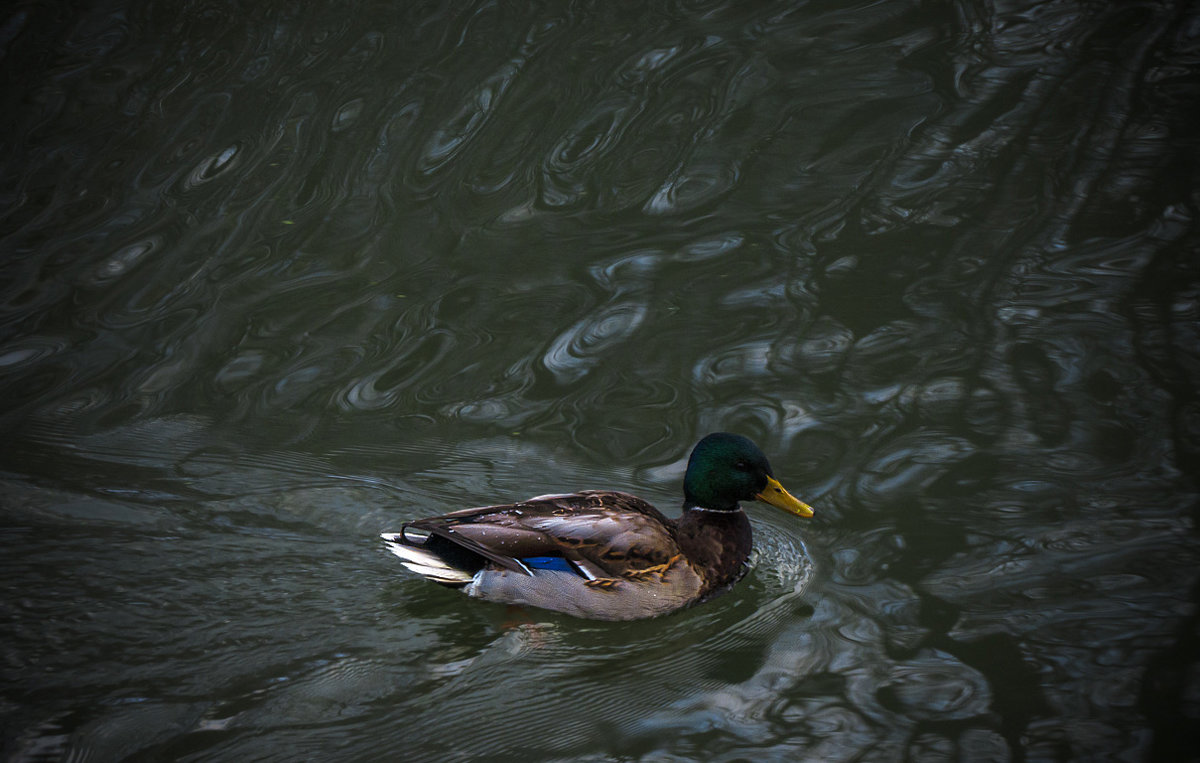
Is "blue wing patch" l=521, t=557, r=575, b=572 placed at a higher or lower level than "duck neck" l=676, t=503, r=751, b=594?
higher

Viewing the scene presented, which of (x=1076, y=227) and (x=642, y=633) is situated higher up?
(x=1076, y=227)

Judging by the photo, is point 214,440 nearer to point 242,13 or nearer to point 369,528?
point 369,528

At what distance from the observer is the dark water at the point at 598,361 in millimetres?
4754

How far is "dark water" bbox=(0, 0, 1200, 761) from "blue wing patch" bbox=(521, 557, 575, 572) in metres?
0.24

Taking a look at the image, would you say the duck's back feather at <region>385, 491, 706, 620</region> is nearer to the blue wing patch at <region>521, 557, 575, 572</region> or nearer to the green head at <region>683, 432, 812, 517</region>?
the blue wing patch at <region>521, 557, 575, 572</region>

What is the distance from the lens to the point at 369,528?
588cm

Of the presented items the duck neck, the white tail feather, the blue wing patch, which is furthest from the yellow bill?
the white tail feather

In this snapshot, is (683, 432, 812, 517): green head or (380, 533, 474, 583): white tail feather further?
(683, 432, 812, 517): green head

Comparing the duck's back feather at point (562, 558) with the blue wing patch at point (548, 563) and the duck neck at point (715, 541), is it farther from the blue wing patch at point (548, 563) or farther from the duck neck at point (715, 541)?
the duck neck at point (715, 541)

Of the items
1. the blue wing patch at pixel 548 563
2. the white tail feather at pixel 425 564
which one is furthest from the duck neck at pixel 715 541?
the white tail feather at pixel 425 564

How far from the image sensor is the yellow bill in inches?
223

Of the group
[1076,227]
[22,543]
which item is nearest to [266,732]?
[22,543]

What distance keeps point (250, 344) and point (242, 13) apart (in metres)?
5.24

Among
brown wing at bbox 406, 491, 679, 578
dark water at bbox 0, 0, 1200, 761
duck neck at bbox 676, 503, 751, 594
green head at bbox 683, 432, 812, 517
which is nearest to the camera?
dark water at bbox 0, 0, 1200, 761
